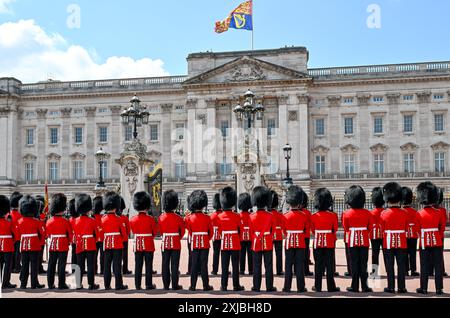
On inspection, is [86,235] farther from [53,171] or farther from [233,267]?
[53,171]

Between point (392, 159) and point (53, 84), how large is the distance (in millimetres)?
31418

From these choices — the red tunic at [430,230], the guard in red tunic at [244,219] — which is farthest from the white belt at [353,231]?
the guard in red tunic at [244,219]

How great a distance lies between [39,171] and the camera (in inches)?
2012

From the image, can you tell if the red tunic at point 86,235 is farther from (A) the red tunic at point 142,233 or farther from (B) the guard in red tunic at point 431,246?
(B) the guard in red tunic at point 431,246

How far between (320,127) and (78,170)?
872 inches

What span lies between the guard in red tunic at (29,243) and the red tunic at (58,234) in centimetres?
29

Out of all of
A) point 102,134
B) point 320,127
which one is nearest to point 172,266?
point 320,127

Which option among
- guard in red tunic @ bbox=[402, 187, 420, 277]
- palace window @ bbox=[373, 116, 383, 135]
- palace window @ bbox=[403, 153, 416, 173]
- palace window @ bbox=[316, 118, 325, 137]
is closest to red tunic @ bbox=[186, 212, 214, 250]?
guard in red tunic @ bbox=[402, 187, 420, 277]

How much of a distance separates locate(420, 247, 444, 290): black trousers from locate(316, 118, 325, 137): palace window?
1460 inches

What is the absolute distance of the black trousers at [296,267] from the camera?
1026 cm

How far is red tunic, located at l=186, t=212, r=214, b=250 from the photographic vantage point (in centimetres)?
1077

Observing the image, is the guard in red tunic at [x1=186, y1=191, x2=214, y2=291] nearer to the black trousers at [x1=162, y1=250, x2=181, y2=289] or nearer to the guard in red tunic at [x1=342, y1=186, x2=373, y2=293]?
the black trousers at [x1=162, y1=250, x2=181, y2=289]
